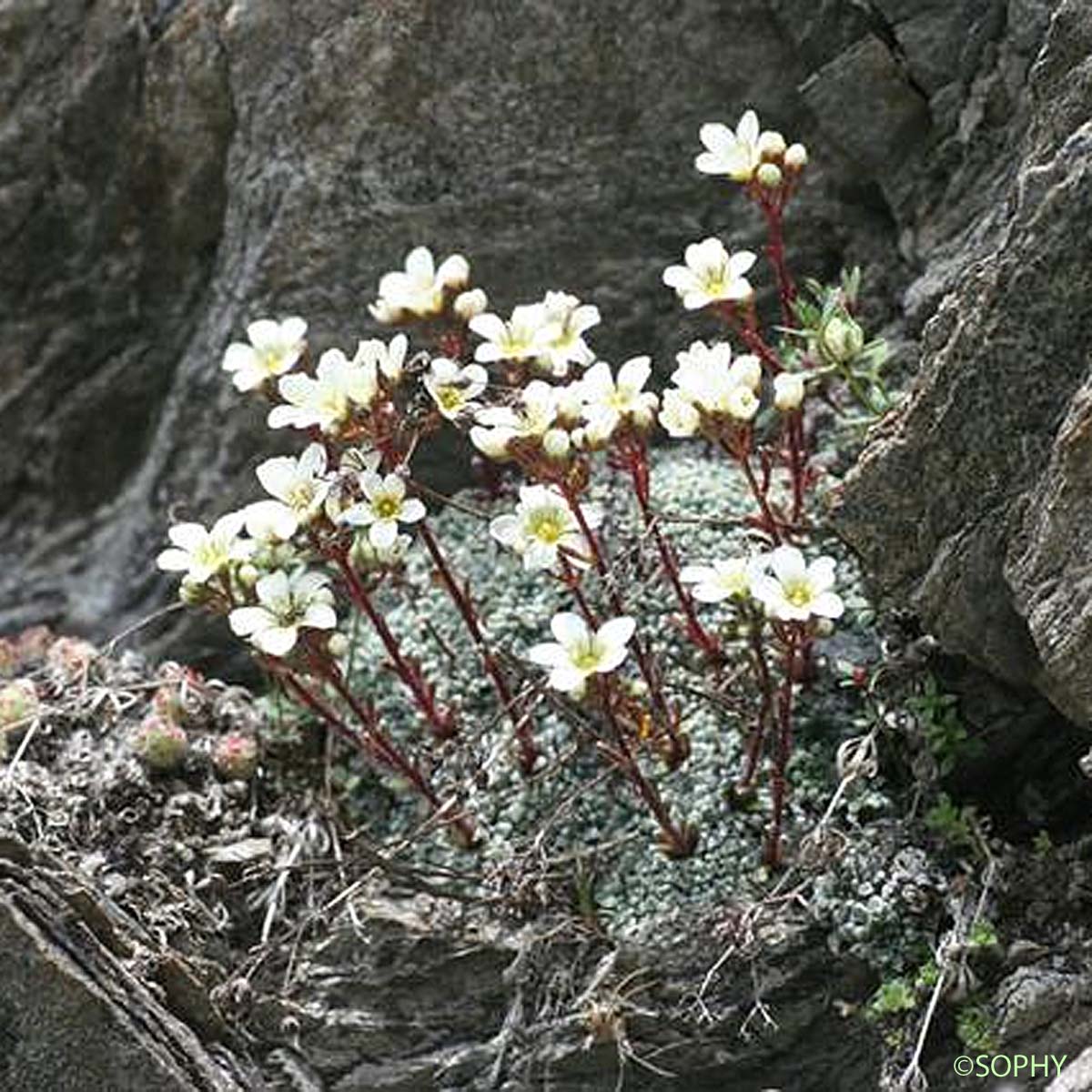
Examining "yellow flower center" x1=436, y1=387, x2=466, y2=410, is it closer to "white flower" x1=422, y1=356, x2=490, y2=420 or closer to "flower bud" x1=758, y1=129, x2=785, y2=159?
"white flower" x1=422, y1=356, x2=490, y2=420

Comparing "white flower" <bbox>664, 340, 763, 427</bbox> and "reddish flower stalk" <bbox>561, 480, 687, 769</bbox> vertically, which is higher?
"white flower" <bbox>664, 340, 763, 427</bbox>

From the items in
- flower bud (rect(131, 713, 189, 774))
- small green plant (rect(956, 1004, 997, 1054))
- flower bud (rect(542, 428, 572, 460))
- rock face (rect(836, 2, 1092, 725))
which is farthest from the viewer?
flower bud (rect(131, 713, 189, 774))

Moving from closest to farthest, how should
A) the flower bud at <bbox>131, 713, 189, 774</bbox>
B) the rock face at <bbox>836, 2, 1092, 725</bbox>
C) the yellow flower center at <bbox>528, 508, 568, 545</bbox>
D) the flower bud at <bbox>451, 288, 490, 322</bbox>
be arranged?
the rock face at <bbox>836, 2, 1092, 725</bbox>, the yellow flower center at <bbox>528, 508, 568, 545</bbox>, the flower bud at <bbox>451, 288, 490, 322</bbox>, the flower bud at <bbox>131, 713, 189, 774</bbox>

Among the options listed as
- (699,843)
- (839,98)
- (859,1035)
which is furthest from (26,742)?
(839,98)

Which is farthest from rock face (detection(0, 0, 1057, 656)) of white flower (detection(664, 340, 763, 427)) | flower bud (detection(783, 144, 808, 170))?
white flower (detection(664, 340, 763, 427))

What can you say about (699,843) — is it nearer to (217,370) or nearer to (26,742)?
(26,742)

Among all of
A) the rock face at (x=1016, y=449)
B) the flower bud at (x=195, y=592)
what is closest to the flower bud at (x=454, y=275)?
the flower bud at (x=195, y=592)

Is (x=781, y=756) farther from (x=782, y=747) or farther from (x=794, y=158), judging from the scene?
(x=794, y=158)

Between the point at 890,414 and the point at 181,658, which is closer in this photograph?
the point at 890,414
